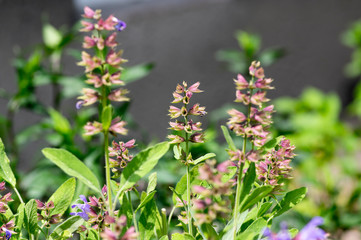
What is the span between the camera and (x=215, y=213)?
387 millimetres

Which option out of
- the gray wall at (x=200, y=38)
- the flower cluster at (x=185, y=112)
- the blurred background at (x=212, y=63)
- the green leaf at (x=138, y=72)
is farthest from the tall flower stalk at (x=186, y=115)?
the gray wall at (x=200, y=38)

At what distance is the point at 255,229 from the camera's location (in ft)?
1.50

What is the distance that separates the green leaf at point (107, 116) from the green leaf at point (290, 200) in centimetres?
21

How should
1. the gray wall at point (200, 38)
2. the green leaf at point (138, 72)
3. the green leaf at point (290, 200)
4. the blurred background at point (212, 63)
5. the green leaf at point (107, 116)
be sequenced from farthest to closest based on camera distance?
the gray wall at point (200, 38), the blurred background at point (212, 63), the green leaf at point (138, 72), the green leaf at point (290, 200), the green leaf at point (107, 116)

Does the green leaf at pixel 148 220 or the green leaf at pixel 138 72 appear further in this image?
the green leaf at pixel 138 72

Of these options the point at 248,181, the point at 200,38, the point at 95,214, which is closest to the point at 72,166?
the point at 95,214

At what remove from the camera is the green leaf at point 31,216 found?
463 mm

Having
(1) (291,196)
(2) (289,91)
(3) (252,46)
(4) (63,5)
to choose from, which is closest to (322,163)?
(2) (289,91)

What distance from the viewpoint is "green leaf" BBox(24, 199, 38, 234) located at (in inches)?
18.2

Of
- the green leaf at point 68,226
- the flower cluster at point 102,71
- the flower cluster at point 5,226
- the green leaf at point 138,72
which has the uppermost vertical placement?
the green leaf at point 138,72

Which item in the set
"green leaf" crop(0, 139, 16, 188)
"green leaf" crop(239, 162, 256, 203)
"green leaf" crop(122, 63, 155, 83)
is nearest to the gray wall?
"green leaf" crop(122, 63, 155, 83)

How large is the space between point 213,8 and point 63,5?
0.95 meters

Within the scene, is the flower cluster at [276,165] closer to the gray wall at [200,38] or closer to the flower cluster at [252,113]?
the flower cluster at [252,113]

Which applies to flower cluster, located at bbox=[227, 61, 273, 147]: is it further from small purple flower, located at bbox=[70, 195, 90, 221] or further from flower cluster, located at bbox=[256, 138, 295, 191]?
small purple flower, located at bbox=[70, 195, 90, 221]
